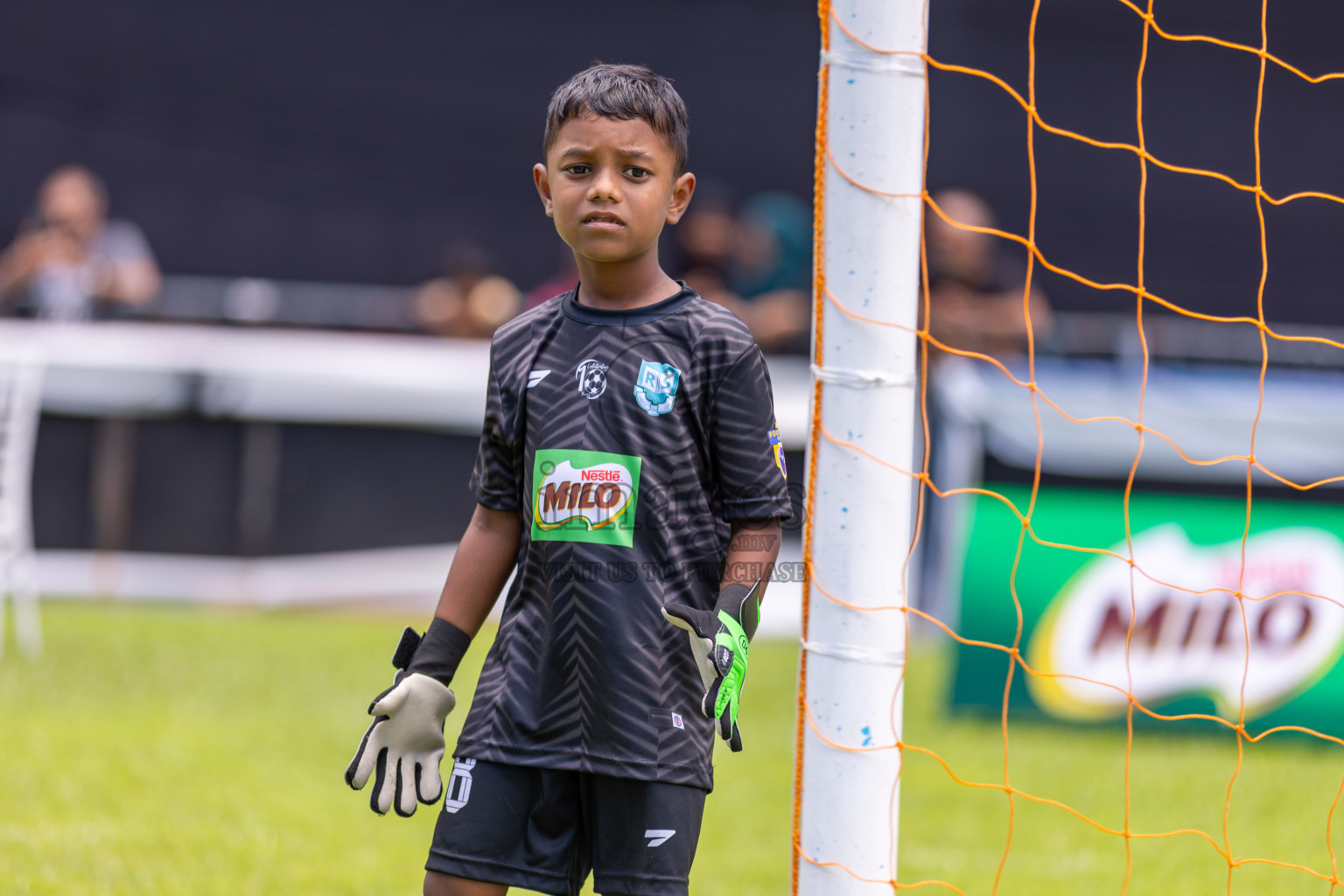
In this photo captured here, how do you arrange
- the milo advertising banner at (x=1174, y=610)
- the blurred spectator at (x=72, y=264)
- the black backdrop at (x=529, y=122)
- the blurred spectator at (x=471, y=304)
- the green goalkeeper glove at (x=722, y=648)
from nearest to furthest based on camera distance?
the green goalkeeper glove at (x=722, y=648) → the milo advertising banner at (x=1174, y=610) → the blurred spectator at (x=72, y=264) → the blurred spectator at (x=471, y=304) → the black backdrop at (x=529, y=122)

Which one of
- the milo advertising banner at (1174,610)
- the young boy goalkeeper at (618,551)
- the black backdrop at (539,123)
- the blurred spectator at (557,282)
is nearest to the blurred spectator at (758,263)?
the blurred spectator at (557,282)

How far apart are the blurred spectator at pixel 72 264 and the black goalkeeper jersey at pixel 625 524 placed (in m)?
6.89

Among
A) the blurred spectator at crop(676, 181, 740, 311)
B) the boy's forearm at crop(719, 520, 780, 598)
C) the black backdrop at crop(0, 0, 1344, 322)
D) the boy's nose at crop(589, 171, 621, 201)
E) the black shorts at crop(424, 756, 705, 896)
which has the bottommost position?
the black shorts at crop(424, 756, 705, 896)

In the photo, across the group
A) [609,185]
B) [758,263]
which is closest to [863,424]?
[609,185]

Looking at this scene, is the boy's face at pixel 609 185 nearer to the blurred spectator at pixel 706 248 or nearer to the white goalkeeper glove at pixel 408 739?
the white goalkeeper glove at pixel 408 739

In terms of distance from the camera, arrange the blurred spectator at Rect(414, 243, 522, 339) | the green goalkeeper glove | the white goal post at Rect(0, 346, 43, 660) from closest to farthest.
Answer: the green goalkeeper glove, the white goal post at Rect(0, 346, 43, 660), the blurred spectator at Rect(414, 243, 522, 339)

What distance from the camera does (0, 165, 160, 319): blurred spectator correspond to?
8328 millimetres

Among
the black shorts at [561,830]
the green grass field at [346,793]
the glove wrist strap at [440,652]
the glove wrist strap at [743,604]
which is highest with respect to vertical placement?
the glove wrist strap at [743,604]

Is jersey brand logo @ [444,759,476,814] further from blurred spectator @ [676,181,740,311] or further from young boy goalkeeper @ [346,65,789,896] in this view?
blurred spectator @ [676,181,740,311]

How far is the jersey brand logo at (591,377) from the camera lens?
221 cm

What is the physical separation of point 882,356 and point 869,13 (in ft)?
1.71

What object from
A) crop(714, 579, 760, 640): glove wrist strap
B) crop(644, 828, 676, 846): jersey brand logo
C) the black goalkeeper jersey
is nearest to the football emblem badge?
the black goalkeeper jersey

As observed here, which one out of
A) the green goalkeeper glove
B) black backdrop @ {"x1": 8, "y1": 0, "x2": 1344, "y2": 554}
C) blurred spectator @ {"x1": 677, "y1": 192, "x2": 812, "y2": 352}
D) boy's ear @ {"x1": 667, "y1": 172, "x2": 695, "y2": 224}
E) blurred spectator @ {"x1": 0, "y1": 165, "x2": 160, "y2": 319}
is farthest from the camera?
black backdrop @ {"x1": 8, "y1": 0, "x2": 1344, "y2": 554}

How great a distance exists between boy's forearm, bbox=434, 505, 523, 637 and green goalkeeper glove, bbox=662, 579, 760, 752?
0.36 meters
